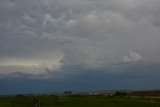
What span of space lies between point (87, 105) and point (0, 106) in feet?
49.2

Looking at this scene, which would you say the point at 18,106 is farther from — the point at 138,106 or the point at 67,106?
the point at 138,106

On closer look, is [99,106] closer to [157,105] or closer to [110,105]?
[110,105]

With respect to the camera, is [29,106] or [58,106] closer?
[29,106]

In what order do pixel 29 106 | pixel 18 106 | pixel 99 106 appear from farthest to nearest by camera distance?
pixel 99 106 < pixel 18 106 < pixel 29 106

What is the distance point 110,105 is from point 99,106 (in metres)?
2.64

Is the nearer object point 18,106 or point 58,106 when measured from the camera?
point 18,106

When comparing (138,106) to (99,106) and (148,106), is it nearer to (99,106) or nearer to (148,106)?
(148,106)

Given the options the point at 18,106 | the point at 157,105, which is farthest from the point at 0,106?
the point at 157,105

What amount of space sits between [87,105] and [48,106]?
6816mm

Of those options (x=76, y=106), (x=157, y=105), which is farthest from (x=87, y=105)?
(x=157, y=105)

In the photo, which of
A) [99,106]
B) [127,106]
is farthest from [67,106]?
[127,106]

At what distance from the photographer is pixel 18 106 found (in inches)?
2269

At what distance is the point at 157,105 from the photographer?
2665 inches

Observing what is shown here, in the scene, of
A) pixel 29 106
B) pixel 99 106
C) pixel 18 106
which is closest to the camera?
pixel 29 106
